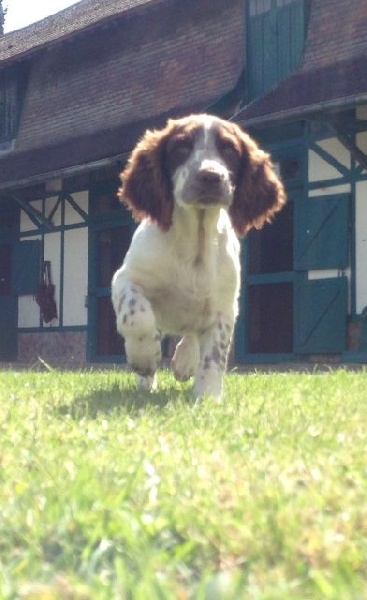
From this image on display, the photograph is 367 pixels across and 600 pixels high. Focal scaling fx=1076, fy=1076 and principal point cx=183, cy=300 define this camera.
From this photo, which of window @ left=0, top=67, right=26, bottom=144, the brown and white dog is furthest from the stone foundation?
the brown and white dog

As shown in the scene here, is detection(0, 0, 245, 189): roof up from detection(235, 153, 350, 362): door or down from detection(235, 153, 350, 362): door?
up

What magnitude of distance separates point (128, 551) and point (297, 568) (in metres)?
0.30

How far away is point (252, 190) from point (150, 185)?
1.76ft

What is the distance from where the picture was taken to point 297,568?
5.43ft

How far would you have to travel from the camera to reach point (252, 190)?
5578 mm

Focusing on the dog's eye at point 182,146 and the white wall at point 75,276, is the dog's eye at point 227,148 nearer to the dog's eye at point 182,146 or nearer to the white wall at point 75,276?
the dog's eye at point 182,146

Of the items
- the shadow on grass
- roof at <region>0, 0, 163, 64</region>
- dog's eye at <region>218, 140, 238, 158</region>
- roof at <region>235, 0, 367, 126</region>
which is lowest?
the shadow on grass

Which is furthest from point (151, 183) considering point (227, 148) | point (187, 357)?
point (187, 357)

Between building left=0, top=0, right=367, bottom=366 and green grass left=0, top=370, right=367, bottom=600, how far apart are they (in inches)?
341

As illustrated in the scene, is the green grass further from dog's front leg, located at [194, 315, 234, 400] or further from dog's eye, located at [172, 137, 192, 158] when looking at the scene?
dog's eye, located at [172, 137, 192, 158]

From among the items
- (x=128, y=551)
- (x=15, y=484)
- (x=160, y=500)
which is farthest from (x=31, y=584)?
(x=15, y=484)

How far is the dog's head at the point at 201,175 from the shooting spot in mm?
5102

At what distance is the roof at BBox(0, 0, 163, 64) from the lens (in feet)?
52.4

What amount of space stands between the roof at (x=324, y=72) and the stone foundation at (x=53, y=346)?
5.49 meters
